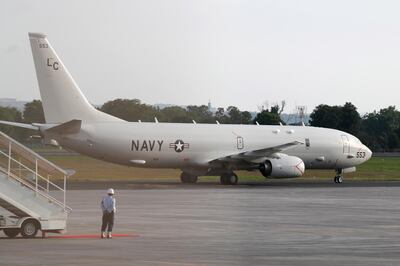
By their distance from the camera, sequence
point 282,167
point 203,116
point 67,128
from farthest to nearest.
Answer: point 203,116
point 282,167
point 67,128

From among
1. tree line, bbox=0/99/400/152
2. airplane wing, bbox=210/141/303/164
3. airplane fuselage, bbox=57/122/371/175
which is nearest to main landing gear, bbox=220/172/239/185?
airplane wing, bbox=210/141/303/164

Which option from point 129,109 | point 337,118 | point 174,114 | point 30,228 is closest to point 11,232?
point 30,228

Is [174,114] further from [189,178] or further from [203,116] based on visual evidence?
[189,178]

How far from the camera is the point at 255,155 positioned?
72750 millimetres

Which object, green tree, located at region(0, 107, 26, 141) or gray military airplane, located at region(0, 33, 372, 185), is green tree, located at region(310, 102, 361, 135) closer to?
gray military airplane, located at region(0, 33, 372, 185)

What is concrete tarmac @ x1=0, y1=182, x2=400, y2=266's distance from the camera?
27.1 metres

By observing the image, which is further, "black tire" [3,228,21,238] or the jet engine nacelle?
the jet engine nacelle

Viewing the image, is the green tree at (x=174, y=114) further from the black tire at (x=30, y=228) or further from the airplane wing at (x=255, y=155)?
the black tire at (x=30, y=228)

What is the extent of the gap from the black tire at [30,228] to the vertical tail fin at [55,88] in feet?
107

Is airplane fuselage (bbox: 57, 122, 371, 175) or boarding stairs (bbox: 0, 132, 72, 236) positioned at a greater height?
airplane fuselage (bbox: 57, 122, 371, 175)

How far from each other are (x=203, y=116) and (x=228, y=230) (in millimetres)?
61769

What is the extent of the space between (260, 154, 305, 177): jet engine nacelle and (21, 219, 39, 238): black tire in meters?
40.1

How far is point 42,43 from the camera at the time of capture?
64875 mm

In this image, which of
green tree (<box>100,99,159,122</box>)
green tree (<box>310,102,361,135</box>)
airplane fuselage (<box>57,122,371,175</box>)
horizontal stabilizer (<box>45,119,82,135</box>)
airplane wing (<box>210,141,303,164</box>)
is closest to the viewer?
horizontal stabilizer (<box>45,119,82,135</box>)
